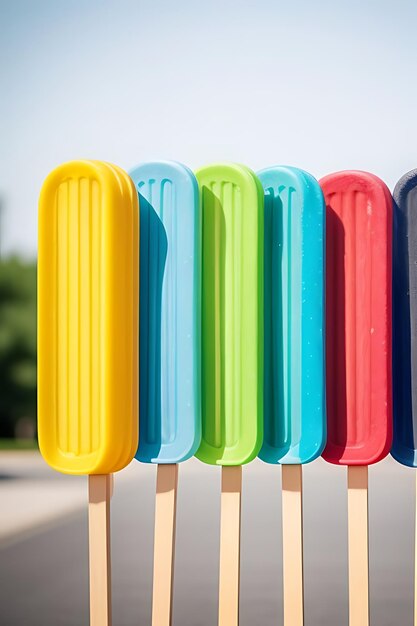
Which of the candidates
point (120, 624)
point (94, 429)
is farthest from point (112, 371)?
point (120, 624)

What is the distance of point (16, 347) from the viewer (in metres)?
23.2

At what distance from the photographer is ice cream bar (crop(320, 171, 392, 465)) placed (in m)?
2.26

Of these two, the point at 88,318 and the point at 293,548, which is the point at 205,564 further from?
the point at 88,318

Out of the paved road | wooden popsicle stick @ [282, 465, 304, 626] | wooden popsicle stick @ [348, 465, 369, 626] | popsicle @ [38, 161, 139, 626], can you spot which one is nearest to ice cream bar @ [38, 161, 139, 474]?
popsicle @ [38, 161, 139, 626]

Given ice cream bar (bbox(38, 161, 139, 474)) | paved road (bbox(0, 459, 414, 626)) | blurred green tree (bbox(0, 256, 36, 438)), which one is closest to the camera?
ice cream bar (bbox(38, 161, 139, 474))

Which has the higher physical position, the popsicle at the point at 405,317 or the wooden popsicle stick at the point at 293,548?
the popsicle at the point at 405,317

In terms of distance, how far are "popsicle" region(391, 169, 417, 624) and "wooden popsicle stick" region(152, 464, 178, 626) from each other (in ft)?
1.90

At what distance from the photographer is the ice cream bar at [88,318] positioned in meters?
2.20

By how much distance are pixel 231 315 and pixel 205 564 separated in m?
4.22

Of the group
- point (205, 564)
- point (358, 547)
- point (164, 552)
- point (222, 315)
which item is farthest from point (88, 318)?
point (205, 564)

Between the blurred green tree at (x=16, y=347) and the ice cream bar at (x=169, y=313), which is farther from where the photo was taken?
the blurred green tree at (x=16, y=347)

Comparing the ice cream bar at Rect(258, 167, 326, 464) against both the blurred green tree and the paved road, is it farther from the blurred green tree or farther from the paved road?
the blurred green tree

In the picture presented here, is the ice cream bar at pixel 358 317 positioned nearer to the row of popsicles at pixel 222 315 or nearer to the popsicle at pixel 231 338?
the row of popsicles at pixel 222 315

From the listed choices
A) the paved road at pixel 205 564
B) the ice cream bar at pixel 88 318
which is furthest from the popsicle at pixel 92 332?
the paved road at pixel 205 564
